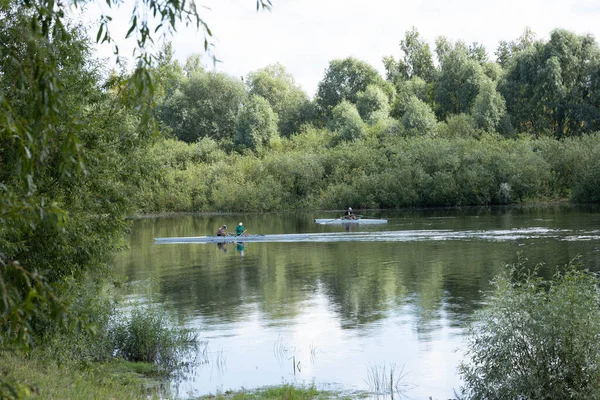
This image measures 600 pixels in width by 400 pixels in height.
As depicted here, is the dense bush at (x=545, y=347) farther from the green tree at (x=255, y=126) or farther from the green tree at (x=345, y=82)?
the green tree at (x=345, y=82)

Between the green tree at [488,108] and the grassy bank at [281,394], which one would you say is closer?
the grassy bank at [281,394]

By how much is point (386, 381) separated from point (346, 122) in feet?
251

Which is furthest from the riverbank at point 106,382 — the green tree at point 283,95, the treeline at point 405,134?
the green tree at point 283,95

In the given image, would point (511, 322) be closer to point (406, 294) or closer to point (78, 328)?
point (78, 328)

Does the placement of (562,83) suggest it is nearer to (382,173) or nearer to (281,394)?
(382,173)

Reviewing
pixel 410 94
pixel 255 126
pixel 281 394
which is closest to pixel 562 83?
pixel 410 94

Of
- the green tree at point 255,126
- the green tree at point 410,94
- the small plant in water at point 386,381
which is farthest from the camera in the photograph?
the green tree at point 410,94

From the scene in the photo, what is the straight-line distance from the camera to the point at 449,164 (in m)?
72.9

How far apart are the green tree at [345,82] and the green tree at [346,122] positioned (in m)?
6.96

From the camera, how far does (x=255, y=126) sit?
313 feet

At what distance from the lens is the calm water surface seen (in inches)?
679

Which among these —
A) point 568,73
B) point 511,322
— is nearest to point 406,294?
point 511,322

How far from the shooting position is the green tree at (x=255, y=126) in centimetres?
9531

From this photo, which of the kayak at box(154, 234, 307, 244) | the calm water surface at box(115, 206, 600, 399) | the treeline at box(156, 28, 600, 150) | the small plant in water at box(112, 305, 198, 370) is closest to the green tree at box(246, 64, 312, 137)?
the treeline at box(156, 28, 600, 150)
